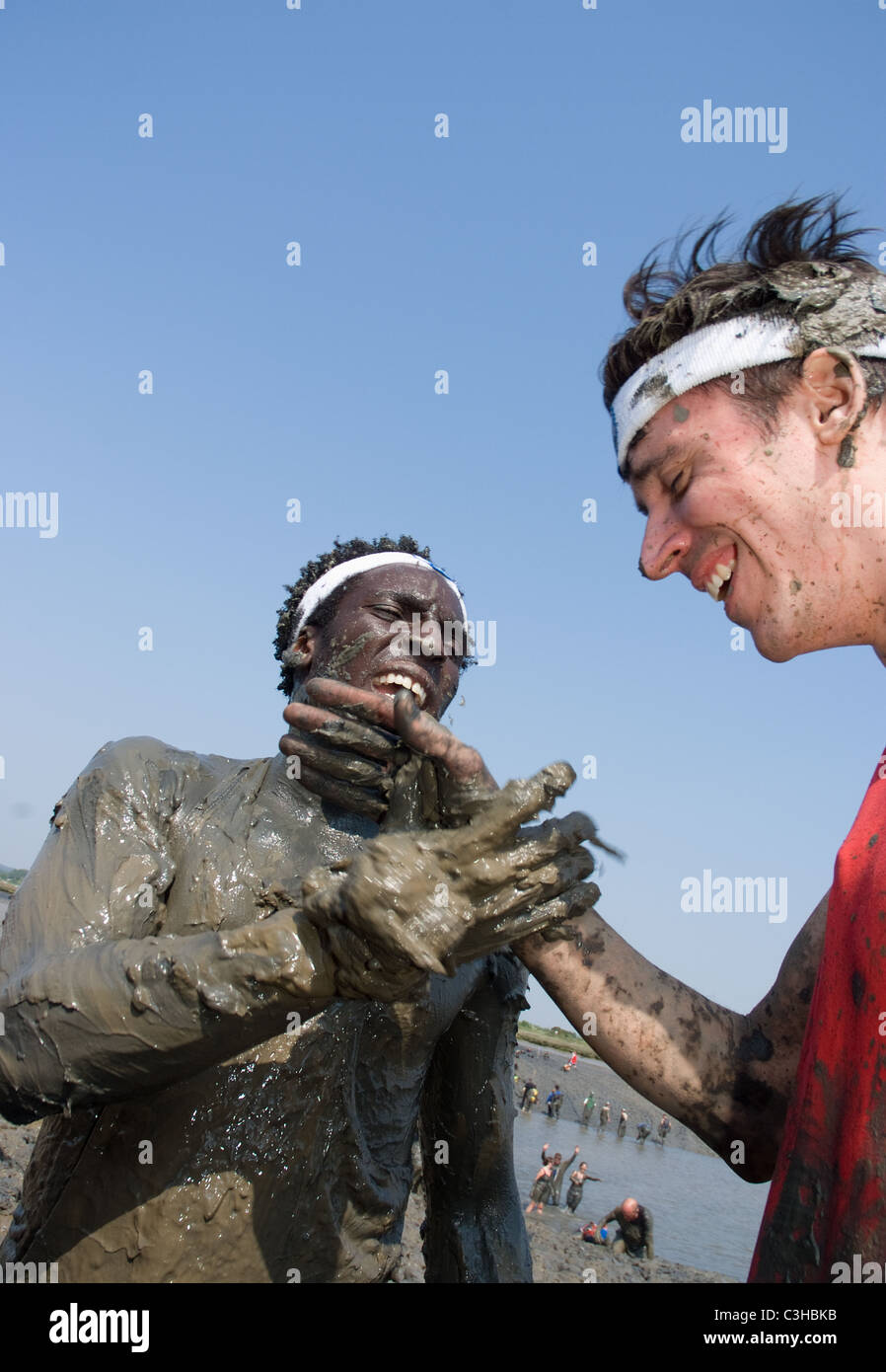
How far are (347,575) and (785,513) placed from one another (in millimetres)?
1752

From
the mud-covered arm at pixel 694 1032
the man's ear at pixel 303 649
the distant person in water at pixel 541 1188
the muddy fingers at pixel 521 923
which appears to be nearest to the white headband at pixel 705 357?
the muddy fingers at pixel 521 923

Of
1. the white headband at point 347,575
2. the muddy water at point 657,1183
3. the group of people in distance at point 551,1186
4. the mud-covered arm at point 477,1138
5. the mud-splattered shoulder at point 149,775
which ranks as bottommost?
the muddy water at point 657,1183

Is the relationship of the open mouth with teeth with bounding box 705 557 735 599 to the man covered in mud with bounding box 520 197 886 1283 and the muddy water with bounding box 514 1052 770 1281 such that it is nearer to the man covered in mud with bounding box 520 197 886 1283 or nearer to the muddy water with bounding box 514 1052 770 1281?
the man covered in mud with bounding box 520 197 886 1283

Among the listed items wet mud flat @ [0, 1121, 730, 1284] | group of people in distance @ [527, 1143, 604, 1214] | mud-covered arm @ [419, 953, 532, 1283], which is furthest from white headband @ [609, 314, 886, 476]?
group of people in distance @ [527, 1143, 604, 1214]

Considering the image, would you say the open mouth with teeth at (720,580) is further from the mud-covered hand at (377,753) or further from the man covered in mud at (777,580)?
the mud-covered hand at (377,753)

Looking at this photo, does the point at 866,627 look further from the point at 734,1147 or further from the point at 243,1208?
the point at 243,1208

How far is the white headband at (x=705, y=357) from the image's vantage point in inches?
101

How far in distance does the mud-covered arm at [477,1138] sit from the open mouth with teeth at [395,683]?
1.07 metres

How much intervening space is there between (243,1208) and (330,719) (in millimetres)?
1383

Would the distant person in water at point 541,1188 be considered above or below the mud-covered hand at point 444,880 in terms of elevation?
below

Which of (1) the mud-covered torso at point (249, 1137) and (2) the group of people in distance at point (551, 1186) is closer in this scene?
(1) the mud-covered torso at point (249, 1137)

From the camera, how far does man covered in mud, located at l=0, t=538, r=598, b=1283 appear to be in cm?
227

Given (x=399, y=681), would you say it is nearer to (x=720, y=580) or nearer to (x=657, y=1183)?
(x=720, y=580)

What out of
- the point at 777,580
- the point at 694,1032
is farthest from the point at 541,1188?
the point at 777,580
